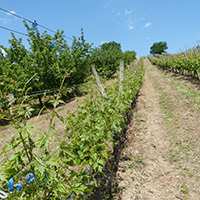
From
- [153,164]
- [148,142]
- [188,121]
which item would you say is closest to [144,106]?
[188,121]

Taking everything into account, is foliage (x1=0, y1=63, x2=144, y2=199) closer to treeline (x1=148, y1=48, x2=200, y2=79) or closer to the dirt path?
the dirt path

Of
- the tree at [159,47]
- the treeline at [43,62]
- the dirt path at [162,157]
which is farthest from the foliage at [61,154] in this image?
the tree at [159,47]

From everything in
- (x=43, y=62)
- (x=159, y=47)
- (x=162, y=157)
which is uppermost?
(x=159, y=47)

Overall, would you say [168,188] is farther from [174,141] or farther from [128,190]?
[174,141]

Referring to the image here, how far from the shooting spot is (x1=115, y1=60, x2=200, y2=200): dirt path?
8.70 ft

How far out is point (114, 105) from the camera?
2.99 meters

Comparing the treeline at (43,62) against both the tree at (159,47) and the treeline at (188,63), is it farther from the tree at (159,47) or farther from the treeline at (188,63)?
the tree at (159,47)

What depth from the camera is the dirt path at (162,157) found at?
2650 mm

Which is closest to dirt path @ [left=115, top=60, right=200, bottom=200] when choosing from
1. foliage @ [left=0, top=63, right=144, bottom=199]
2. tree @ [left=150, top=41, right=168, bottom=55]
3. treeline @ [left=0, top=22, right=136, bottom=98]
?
foliage @ [left=0, top=63, right=144, bottom=199]

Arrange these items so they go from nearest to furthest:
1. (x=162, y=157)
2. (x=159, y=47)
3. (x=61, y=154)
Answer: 1. (x=61, y=154)
2. (x=162, y=157)
3. (x=159, y=47)

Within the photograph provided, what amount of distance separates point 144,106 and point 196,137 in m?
3.26

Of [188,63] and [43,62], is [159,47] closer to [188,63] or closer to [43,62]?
[188,63]

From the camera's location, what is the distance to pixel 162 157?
3514 mm

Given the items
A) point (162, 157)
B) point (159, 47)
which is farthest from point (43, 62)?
point (159, 47)
